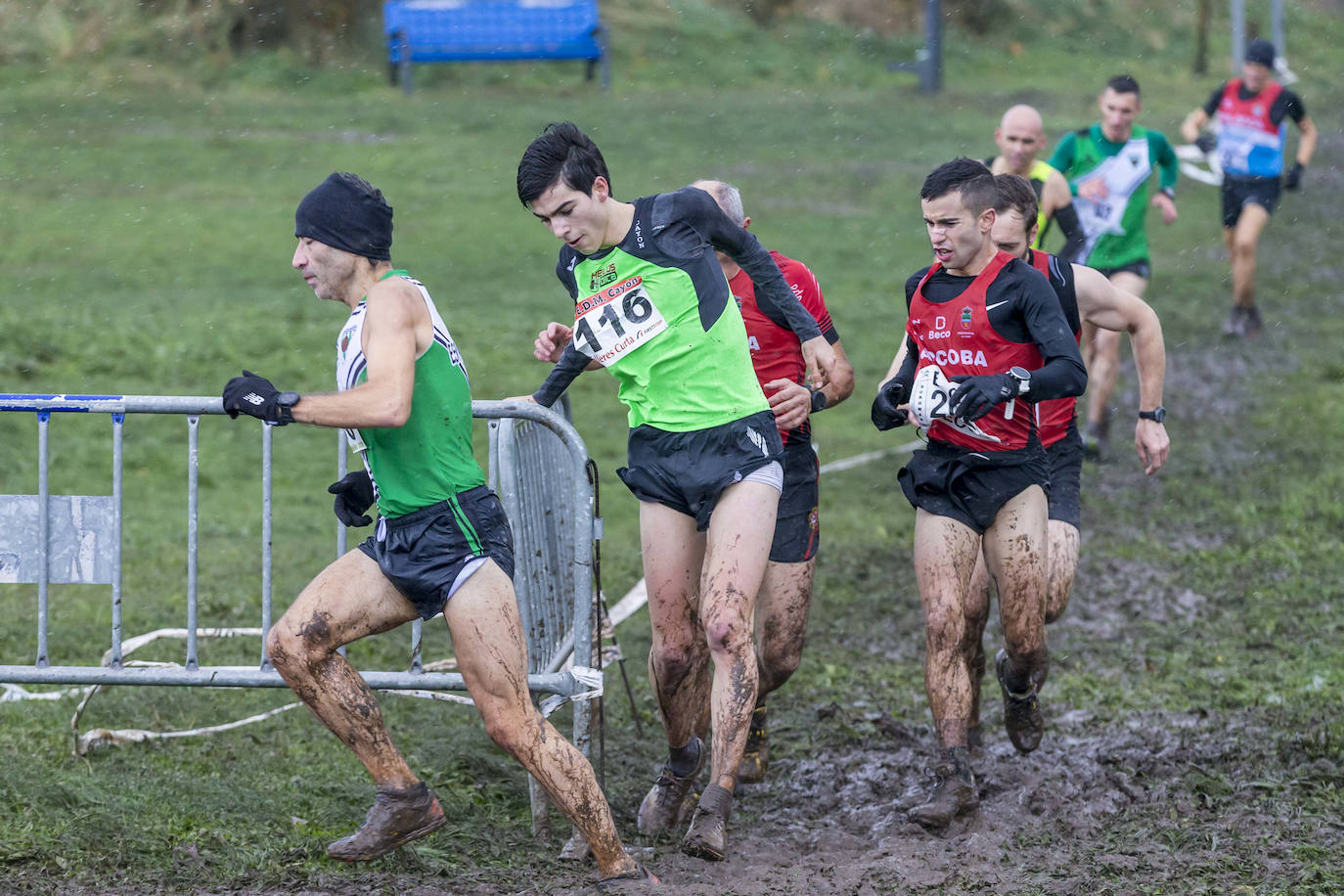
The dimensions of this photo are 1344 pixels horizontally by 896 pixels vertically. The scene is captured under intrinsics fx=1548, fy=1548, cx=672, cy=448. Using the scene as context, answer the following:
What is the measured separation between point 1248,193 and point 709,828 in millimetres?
10802

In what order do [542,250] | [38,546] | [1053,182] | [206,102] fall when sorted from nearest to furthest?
[38,546] → [1053,182] → [542,250] → [206,102]

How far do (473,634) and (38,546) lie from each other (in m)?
1.77

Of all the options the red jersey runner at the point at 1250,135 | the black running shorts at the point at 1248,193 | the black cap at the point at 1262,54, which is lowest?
the black running shorts at the point at 1248,193

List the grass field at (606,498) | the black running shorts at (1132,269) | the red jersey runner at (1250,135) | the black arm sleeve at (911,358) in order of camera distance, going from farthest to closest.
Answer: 1. the red jersey runner at (1250,135)
2. the black running shorts at (1132,269)
3. the black arm sleeve at (911,358)
4. the grass field at (606,498)

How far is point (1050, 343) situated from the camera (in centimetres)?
550

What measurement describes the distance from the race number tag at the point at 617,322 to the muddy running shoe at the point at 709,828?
1.51 meters

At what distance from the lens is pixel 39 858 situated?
5035 millimetres

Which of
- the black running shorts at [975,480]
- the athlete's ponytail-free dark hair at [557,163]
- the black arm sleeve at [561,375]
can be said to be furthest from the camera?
the black running shorts at [975,480]

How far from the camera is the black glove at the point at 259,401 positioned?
14.6 feet

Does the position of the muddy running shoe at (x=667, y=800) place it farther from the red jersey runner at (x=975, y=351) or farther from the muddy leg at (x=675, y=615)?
the red jersey runner at (x=975, y=351)

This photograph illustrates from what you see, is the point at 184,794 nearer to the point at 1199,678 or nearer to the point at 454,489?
the point at 454,489

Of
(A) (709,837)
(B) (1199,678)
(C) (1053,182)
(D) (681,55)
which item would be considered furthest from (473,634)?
(D) (681,55)

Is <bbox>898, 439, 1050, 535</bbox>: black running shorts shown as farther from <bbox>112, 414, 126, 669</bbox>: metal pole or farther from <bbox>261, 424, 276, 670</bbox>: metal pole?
<bbox>112, 414, 126, 669</bbox>: metal pole

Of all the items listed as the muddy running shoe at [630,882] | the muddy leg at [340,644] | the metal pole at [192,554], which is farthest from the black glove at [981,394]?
the metal pole at [192,554]
